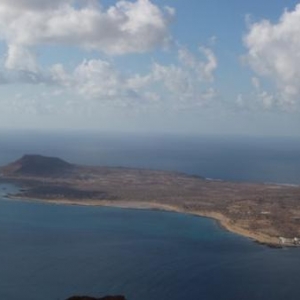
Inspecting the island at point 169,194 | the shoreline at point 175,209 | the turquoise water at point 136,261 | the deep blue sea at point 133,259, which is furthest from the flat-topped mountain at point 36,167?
the turquoise water at point 136,261

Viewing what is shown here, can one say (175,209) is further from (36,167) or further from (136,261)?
(36,167)

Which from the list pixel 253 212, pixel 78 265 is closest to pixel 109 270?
pixel 78 265

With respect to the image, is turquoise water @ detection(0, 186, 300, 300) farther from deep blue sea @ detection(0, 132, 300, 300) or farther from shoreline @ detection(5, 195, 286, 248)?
shoreline @ detection(5, 195, 286, 248)

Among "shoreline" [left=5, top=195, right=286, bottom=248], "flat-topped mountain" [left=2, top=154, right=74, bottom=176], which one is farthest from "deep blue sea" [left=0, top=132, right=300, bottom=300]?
"flat-topped mountain" [left=2, top=154, right=74, bottom=176]

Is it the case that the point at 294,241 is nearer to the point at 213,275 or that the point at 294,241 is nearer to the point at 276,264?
the point at 276,264

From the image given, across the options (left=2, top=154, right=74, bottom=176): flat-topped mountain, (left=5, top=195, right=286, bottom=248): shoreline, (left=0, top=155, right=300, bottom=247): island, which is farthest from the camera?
(left=2, top=154, right=74, bottom=176): flat-topped mountain

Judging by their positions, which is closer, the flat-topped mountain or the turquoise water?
the turquoise water

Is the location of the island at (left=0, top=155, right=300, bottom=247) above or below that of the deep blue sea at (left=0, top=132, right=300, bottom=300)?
above
